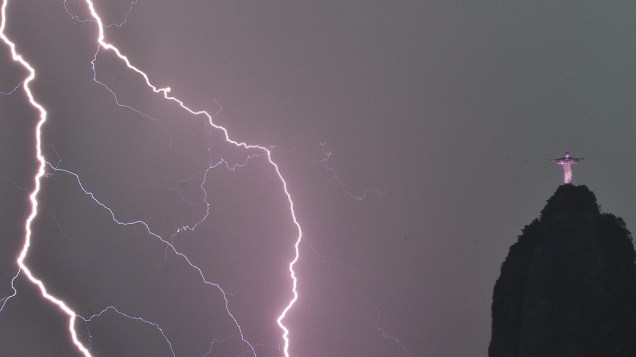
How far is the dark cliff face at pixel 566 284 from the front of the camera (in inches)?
674

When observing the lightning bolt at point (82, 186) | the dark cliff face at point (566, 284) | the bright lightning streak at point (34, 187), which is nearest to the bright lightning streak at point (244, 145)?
the lightning bolt at point (82, 186)

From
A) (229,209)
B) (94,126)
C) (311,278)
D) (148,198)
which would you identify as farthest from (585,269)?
(94,126)

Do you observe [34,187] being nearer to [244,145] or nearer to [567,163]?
[244,145]

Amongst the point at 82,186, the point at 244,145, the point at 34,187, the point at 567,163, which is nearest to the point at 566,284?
the point at 567,163

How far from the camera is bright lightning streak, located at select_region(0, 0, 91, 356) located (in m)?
18.9

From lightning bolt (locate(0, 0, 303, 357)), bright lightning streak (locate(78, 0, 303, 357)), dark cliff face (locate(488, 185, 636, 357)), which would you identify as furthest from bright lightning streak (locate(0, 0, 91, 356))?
dark cliff face (locate(488, 185, 636, 357))

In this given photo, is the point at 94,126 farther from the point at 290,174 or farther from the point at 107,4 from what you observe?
the point at 290,174

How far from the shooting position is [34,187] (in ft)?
62.3

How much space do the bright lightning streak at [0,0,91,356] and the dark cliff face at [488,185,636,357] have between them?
898 centimetres

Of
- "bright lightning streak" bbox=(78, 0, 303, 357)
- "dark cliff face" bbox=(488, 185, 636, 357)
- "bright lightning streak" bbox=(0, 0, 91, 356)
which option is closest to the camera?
"dark cliff face" bbox=(488, 185, 636, 357)

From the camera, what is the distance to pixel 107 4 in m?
19.6

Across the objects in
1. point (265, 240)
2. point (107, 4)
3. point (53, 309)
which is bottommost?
point (53, 309)

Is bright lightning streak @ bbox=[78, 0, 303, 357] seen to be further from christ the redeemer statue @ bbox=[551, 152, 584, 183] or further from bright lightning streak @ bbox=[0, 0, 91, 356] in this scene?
christ the redeemer statue @ bbox=[551, 152, 584, 183]

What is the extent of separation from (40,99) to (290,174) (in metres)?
5.64
